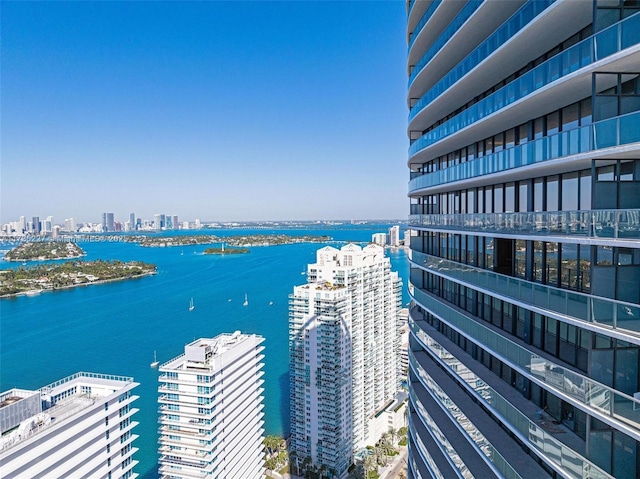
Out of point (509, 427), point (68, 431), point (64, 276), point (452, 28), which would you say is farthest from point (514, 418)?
point (64, 276)

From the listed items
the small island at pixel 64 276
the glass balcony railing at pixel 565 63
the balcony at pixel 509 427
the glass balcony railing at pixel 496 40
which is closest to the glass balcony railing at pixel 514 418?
the balcony at pixel 509 427

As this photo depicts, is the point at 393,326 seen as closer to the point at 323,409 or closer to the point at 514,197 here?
the point at 323,409

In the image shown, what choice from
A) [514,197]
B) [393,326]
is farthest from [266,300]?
[514,197]

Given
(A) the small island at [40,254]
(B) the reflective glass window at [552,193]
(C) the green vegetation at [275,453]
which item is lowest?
Result: (C) the green vegetation at [275,453]

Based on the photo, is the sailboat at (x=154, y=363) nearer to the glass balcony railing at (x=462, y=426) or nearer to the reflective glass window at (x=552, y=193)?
the glass balcony railing at (x=462, y=426)

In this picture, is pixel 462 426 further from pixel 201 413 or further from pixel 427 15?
pixel 201 413

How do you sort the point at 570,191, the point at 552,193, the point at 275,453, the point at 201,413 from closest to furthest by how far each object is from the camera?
the point at 570,191 → the point at 552,193 → the point at 201,413 → the point at 275,453

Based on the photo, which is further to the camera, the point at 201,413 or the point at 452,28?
the point at 201,413
